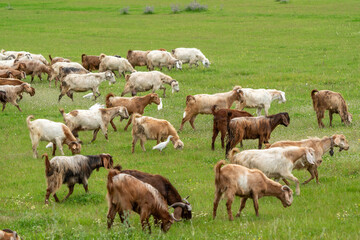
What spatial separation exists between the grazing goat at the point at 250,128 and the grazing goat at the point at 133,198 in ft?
20.9

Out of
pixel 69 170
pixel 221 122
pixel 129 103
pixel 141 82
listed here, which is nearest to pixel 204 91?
pixel 141 82

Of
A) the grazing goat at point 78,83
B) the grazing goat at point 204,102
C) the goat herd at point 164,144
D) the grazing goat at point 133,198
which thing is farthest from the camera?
the grazing goat at point 78,83

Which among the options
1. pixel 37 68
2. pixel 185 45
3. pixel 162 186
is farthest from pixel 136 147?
pixel 185 45

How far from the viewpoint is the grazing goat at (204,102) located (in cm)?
2012

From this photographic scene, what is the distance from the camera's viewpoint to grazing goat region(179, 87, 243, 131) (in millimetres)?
20125

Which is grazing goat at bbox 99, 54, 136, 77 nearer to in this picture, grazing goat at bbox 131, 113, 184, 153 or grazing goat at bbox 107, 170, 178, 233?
grazing goat at bbox 131, 113, 184, 153

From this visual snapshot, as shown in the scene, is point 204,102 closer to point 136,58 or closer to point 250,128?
point 250,128

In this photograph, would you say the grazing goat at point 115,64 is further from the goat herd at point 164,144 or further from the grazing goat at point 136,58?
the goat herd at point 164,144

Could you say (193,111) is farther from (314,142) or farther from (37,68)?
(37,68)

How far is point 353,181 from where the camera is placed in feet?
45.6

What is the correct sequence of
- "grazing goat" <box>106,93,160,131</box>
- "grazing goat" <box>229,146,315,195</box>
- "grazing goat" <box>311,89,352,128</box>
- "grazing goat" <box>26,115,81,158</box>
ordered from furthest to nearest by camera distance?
"grazing goat" <box>106,93,160,131</box> < "grazing goat" <box>311,89,352,128</box> < "grazing goat" <box>26,115,81,158</box> < "grazing goat" <box>229,146,315,195</box>

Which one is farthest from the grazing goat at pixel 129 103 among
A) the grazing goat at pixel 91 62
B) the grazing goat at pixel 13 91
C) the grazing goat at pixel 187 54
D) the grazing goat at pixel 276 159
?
the grazing goat at pixel 187 54

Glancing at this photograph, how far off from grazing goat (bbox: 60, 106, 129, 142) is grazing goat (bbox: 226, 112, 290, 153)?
4499 millimetres

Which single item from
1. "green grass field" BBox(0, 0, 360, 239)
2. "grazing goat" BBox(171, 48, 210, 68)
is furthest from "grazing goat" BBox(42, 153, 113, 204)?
"grazing goat" BBox(171, 48, 210, 68)
